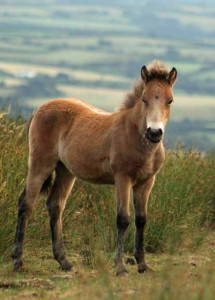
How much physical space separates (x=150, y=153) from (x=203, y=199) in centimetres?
402

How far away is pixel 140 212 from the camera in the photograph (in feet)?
26.8

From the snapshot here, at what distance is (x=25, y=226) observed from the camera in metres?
8.68

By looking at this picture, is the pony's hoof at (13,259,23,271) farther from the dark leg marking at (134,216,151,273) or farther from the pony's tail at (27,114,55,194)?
the dark leg marking at (134,216,151,273)

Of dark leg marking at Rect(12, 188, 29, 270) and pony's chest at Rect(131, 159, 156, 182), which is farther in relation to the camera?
dark leg marking at Rect(12, 188, 29, 270)

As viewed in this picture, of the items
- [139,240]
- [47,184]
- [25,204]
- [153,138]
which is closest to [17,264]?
[25,204]

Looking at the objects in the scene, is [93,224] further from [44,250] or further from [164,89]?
[164,89]

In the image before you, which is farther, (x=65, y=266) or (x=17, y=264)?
(x=65, y=266)

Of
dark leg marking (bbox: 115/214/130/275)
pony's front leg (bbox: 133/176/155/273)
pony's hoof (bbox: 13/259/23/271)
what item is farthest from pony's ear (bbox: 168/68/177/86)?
pony's hoof (bbox: 13/259/23/271)

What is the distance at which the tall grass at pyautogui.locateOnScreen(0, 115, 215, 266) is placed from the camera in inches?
358

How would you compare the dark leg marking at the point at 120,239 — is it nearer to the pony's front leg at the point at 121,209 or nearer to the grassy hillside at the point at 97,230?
the pony's front leg at the point at 121,209

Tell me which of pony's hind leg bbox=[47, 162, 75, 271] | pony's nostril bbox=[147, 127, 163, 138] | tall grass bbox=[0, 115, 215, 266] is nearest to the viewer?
pony's nostril bbox=[147, 127, 163, 138]

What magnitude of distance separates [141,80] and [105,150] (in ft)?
2.83

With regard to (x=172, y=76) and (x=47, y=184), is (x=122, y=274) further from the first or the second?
(x=172, y=76)

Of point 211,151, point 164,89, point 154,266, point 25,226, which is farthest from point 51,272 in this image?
point 211,151
